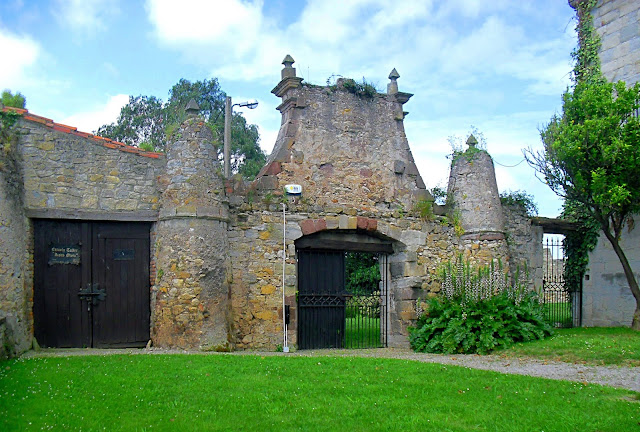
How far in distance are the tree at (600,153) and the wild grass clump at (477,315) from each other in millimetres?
2050

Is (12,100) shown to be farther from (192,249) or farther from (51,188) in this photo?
(192,249)

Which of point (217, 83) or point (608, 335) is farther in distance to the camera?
point (217, 83)

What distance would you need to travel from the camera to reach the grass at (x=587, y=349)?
9.52 m

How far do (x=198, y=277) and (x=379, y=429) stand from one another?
18.1ft

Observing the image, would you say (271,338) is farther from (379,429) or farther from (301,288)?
(379,429)

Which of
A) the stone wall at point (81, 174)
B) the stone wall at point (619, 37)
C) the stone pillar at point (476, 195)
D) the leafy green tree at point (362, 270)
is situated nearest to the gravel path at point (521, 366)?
the stone wall at point (81, 174)

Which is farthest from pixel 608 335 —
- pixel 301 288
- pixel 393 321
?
pixel 301 288

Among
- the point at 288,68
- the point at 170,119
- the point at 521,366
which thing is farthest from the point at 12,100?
the point at 170,119

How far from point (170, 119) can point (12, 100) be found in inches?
618

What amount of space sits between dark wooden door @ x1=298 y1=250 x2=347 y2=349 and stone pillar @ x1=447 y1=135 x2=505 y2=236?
109 inches

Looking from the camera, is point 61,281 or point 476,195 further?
point 476,195

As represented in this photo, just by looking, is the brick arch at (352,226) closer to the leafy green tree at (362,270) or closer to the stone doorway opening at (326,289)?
the stone doorway opening at (326,289)

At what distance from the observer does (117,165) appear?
1077 centimetres

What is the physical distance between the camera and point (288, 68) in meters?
12.0
